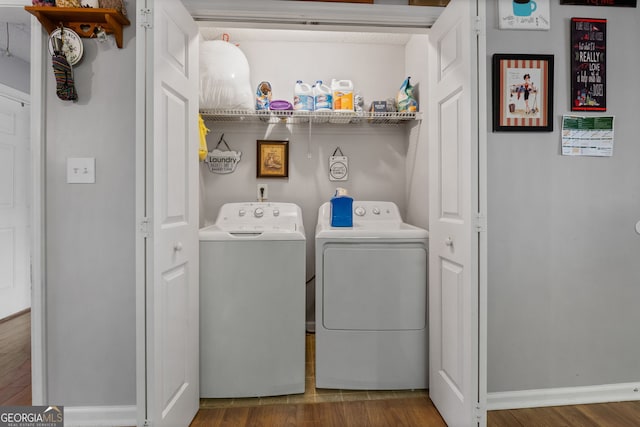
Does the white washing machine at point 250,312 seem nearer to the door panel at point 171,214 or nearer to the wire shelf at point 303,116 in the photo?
the door panel at point 171,214

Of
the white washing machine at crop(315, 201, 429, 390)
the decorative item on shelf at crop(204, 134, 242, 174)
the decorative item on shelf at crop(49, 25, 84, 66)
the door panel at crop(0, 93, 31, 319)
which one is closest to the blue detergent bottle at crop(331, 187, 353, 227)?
the white washing machine at crop(315, 201, 429, 390)

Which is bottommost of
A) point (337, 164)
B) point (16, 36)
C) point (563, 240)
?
point (563, 240)

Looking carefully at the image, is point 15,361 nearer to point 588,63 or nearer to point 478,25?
point 478,25

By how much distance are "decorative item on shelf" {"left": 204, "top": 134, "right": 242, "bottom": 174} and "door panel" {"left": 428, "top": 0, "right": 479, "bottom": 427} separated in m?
1.52

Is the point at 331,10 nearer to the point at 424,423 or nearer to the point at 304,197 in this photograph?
the point at 304,197

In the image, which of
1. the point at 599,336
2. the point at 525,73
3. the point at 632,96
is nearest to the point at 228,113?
the point at 525,73

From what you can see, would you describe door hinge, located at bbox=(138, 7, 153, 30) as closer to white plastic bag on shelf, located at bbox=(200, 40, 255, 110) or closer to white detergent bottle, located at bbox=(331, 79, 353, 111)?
white plastic bag on shelf, located at bbox=(200, 40, 255, 110)

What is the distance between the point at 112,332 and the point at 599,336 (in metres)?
2.48

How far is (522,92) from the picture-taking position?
5.57 feet

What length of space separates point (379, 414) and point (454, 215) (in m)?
1.08

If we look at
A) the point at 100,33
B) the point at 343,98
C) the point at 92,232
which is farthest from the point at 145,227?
the point at 343,98

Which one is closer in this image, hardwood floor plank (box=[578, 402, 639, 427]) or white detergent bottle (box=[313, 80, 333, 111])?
hardwood floor plank (box=[578, 402, 639, 427])

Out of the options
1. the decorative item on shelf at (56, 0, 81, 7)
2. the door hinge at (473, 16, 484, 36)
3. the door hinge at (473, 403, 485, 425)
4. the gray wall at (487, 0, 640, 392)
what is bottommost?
the door hinge at (473, 403, 485, 425)

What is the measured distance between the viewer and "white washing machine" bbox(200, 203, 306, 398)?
181 cm
